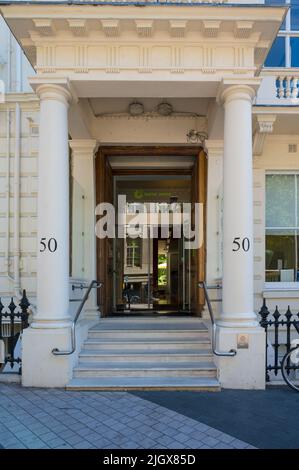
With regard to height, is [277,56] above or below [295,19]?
below

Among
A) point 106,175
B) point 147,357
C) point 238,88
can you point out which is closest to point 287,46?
point 238,88

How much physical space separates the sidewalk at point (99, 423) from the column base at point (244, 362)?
1.30ft

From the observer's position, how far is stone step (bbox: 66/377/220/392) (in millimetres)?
5336

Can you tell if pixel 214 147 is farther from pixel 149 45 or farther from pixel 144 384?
pixel 144 384

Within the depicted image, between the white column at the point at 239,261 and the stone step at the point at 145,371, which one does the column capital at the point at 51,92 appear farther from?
the stone step at the point at 145,371

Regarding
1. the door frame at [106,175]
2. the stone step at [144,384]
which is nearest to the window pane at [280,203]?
the door frame at [106,175]

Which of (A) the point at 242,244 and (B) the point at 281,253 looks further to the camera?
(B) the point at 281,253

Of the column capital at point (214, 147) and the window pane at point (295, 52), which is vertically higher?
the window pane at point (295, 52)

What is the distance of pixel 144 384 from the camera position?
17.7 ft

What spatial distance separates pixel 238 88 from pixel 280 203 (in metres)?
3.40

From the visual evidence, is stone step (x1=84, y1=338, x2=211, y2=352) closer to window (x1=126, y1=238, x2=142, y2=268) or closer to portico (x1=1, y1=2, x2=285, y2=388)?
portico (x1=1, y1=2, x2=285, y2=388)

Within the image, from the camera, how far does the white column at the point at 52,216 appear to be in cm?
552

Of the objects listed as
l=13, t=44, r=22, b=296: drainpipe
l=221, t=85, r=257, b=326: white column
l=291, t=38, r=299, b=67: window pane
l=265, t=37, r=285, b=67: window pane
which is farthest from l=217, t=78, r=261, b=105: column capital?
l=13, t=44, r=22, b=296: drainpipe
